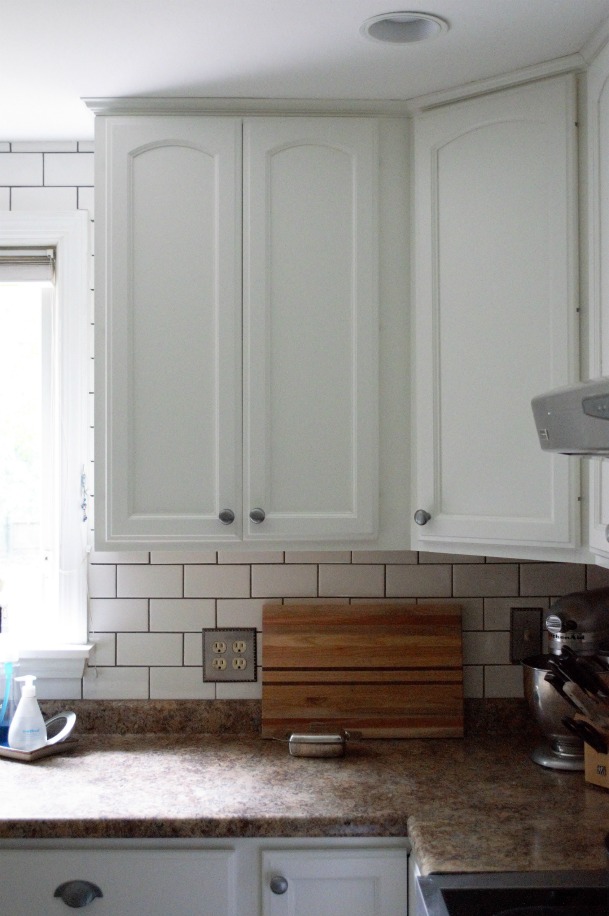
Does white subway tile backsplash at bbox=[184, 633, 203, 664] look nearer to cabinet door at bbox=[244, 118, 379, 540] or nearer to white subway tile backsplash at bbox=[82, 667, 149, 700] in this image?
white subway tile backsplash at bbox=[82, 667, 149, 700]

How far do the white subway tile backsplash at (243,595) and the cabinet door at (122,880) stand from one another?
22.8 inches

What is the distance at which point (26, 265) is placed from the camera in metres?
2.35

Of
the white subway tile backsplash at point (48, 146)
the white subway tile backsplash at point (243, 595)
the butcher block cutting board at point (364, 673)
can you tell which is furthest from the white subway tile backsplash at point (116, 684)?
the white subway tile backsplash at point (48, 146)

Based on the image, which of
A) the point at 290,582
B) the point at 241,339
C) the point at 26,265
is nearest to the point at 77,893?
the point at 290,582

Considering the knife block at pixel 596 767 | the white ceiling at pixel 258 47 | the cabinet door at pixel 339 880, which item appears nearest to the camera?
the white ceiling at pixel 258 47

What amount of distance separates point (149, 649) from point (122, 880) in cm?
65

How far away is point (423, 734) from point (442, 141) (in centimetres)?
139

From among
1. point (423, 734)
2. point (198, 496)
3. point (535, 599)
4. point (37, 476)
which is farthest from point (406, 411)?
point (37, 476)

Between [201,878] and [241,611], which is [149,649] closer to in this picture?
[241,611]

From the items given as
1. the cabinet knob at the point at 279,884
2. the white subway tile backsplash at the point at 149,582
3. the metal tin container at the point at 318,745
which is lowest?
the cabinet knob at the point at 279,884

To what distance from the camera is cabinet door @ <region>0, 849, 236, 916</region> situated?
5.74 feet

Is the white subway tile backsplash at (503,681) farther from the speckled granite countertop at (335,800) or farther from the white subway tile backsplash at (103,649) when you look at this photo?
the white subway tile backsplash at (103,649)

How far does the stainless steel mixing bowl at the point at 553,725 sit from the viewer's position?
6.50 ft

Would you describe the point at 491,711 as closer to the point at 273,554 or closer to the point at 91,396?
the point at 273,554
